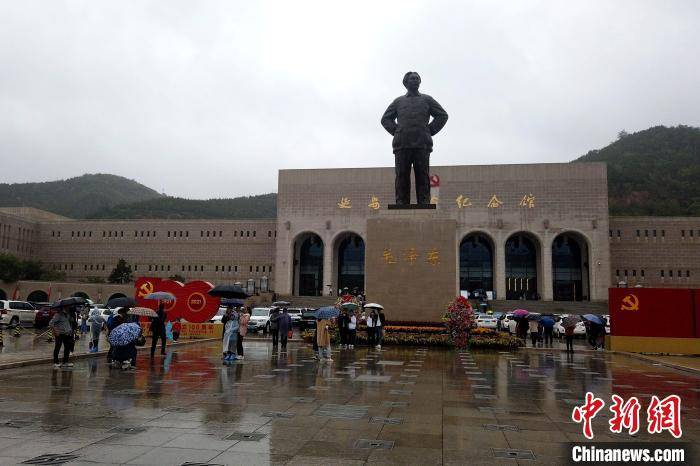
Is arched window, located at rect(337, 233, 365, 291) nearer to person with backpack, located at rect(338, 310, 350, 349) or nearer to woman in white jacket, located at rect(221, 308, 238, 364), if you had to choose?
Result: person with backpack, located at rect(338, 310, 350, 349)

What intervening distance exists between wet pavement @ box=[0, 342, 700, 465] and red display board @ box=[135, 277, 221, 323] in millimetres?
7232

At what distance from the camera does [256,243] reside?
180ft

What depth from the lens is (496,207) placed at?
47156 millimetres

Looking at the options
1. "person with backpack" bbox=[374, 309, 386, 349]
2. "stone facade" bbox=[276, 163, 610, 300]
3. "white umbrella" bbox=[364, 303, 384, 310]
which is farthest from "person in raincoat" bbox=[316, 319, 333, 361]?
"stone facade" bbox=[276, 163, 610, 300]

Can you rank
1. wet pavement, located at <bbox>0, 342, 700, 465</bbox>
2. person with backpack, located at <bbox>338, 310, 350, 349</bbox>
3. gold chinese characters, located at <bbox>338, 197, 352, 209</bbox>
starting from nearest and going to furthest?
wet pavement, located at <bbox>0, 342, 700, 465</bbox>, person with backpack, located at <bbox>338, 310, 350, 349</bbox>, gold chinese characters, located at <bbox>338, 197, 352, 209</bbox>

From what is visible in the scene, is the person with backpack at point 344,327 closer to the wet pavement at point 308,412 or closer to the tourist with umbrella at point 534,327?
the wet pavement at point 308,412

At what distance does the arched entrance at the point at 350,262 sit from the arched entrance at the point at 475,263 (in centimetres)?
936

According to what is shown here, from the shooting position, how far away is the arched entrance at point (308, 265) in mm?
52688

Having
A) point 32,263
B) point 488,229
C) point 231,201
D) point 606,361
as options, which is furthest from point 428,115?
point 231,201

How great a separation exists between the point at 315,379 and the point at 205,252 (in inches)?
1905

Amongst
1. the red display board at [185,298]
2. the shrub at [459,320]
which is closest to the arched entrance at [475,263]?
the red display board at [185,298]

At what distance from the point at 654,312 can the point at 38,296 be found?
48.9m

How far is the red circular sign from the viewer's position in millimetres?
19016

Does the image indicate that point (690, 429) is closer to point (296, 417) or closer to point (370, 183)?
point (296, 417)
